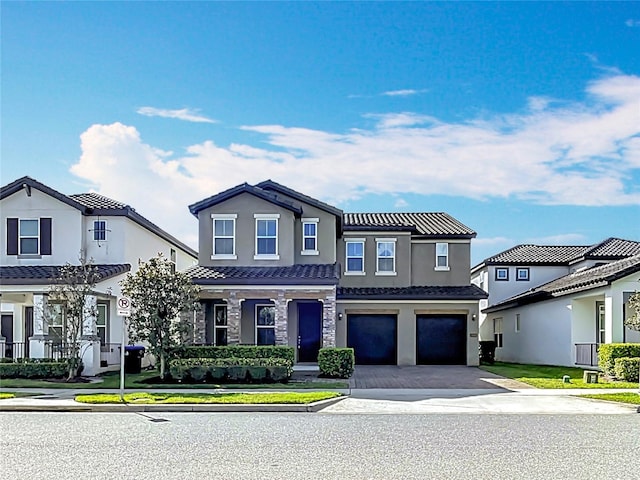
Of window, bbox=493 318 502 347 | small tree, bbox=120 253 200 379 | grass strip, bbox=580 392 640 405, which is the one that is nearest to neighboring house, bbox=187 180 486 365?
small tree, bbox=120 253 200 379

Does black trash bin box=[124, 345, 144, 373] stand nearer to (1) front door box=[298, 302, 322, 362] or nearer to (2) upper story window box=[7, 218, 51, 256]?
(2) upper story window box=[7, 218, 51, 256]

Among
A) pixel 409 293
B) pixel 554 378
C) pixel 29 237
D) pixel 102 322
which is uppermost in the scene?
pixel 29 237

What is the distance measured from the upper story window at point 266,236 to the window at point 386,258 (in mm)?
5844

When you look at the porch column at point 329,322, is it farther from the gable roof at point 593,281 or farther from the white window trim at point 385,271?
the gable roof at point 593,281

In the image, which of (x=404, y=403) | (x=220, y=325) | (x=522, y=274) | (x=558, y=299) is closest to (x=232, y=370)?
(x=404, y=403)

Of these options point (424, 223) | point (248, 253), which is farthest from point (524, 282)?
point (248, 253)

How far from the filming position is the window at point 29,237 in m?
28.3

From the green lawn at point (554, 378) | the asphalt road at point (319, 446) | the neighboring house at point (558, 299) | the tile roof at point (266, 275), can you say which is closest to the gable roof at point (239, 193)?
the tile roof at point (266, 275)

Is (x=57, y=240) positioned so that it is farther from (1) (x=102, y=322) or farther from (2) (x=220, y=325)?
(2) (x=220, y=325)

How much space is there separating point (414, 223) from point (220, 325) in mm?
10640

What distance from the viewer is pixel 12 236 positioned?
2838cm

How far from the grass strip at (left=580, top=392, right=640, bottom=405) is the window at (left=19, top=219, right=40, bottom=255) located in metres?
20.2

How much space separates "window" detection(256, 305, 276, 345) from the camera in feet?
97.0

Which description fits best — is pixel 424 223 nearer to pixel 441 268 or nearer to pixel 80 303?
pixel 441 268
